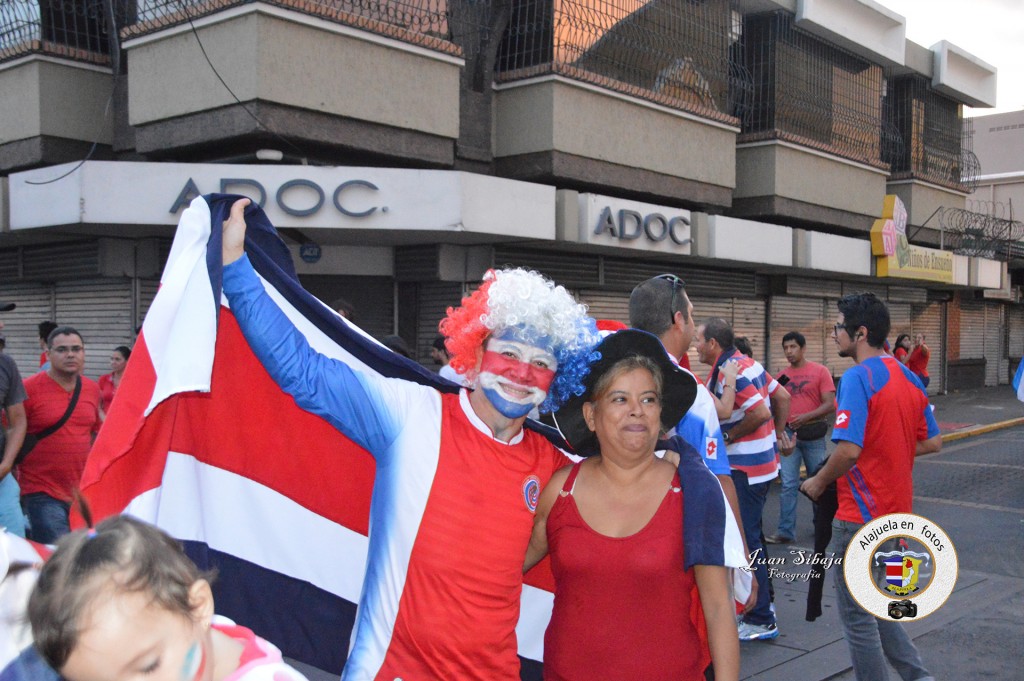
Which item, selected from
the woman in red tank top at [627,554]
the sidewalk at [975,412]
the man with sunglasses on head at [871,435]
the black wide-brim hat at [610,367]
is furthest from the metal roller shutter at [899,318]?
the woman in red tank top at [627,554]

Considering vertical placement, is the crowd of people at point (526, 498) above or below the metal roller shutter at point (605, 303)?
below

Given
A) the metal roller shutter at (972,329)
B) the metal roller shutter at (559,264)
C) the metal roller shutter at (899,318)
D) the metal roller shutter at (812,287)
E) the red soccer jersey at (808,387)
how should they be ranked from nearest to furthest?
the red soccer jersey at (808,387), the metal roller shutter at (559,264), the metal roller shutter at (812,287), the metal roller shutter at (899,318), the metal roller shutter at (972,329)

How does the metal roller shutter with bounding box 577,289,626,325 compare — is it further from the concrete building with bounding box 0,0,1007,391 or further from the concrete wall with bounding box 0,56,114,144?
the concrete wall with bounding box 0,56,114,144

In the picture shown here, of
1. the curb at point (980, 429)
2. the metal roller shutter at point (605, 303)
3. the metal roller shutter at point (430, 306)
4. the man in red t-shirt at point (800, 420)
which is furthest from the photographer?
the curb at point (980, 429)

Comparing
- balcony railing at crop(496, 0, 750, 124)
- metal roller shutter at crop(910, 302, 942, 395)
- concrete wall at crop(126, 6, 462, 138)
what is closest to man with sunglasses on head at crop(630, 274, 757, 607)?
concrete wall at crop(126, 6, 462, 138)

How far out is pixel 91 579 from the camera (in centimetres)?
138

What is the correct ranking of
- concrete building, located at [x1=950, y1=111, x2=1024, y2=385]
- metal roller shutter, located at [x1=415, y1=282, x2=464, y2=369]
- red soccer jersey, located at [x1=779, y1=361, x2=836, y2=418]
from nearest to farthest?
red soccer jersey, located at [x1=779, y1=361, x2=836, y2=418], metal roller shutter, located at [x1=415, y1=282, x2=464, y2=369], concrete building, located at [x1=950, y1=111, x2=1024, y2=385]

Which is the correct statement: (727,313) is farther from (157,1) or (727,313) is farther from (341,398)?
(341,398)

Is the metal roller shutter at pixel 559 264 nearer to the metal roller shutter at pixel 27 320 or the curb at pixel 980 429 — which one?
the metal roller shutter at pixel 27 320

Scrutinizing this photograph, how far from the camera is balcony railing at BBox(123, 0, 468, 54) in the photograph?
10242 mm

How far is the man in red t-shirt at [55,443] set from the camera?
6254 millimetres

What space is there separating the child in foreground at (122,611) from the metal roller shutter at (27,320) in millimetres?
12601

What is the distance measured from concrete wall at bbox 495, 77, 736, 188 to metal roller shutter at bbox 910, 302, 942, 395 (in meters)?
12.4

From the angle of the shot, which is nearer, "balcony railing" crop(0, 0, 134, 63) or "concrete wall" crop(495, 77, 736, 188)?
"balcony railing" crop(0, 0, 134, 63)
